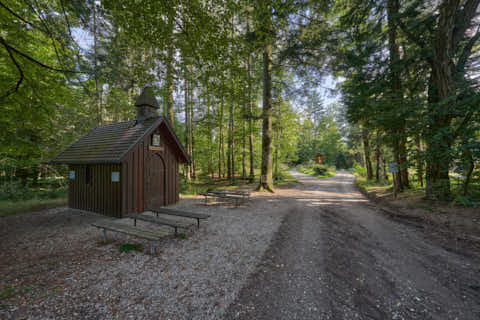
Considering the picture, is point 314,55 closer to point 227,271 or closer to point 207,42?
point 207,42

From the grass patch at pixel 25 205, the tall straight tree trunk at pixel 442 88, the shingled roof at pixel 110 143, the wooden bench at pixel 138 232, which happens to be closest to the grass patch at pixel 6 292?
the wooden bench at pixel 138 232

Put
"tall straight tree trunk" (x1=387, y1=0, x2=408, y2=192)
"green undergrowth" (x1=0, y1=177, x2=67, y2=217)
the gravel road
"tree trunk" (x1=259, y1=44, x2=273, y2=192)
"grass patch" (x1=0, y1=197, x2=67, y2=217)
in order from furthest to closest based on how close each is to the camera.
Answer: "tree trunk" (x1=259, y1=44, x2=273, y2=192) < "tall straight tree trunk" (x1=387, y1=0, x2=408, y2=192) < "green undergrowth" (x1=0, y1=177, x2=67, y2=217) < "grass patch" (x1=0, y1=197, x2=67, y2=217) < the gravel road

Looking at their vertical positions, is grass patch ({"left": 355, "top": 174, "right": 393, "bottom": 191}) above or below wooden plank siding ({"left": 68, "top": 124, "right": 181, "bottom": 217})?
below

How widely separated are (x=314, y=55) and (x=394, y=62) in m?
4.51

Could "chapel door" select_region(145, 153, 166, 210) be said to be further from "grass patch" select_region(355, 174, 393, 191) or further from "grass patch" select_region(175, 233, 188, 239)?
"grass patch" select_region(355, 174, 393, 191)

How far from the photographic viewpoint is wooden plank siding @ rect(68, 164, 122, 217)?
8.09m

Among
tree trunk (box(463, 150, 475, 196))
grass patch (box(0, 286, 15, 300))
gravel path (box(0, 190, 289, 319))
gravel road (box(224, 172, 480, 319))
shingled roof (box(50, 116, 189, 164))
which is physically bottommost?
gravel road (box(224, 172, 480, 319))

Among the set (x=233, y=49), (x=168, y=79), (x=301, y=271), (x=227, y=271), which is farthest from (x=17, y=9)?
(x=301, y=271)

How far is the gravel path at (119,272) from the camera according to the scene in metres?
2.96

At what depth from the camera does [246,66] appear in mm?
9734

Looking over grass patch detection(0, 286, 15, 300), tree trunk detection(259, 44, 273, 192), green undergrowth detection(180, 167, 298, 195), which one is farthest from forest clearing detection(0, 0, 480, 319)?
green undergrowth detection(180, 167, 298, 195)

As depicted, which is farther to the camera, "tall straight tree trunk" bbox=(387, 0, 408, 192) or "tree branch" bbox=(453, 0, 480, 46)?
"tall straight tree trunk" bbox=(387, 0, 408, 192)

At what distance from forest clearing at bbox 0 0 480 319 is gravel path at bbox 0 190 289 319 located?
39 millimetres

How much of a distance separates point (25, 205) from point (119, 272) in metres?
10.8
